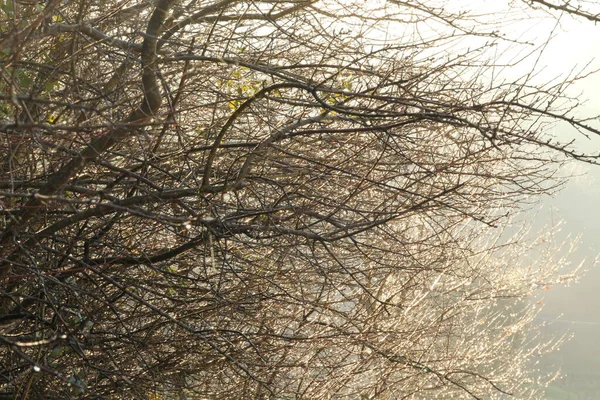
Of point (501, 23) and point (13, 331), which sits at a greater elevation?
point (501, 23)

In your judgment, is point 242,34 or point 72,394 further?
point 242,34

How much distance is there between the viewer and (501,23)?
5.33 meters

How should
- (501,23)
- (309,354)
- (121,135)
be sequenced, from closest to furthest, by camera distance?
1. (121,135)
2. (501,23)
3. (309,354)

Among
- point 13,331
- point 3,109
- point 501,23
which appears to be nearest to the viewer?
point 3,109

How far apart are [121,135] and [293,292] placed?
214cm

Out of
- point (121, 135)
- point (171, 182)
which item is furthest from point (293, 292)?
point (121, 135)

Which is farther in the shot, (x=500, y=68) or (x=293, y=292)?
(x=293, y=292)

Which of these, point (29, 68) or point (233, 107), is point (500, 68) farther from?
point (29, 68)

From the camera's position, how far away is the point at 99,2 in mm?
5090

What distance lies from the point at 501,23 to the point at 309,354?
3.11 m

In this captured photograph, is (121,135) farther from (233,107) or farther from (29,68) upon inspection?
(233,107)

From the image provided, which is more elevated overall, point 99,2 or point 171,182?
point 99,2

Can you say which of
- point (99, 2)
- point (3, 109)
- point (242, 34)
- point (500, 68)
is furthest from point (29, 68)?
point (500, 68)

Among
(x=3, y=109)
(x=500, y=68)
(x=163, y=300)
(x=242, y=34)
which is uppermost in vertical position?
(x=242, y=34)
